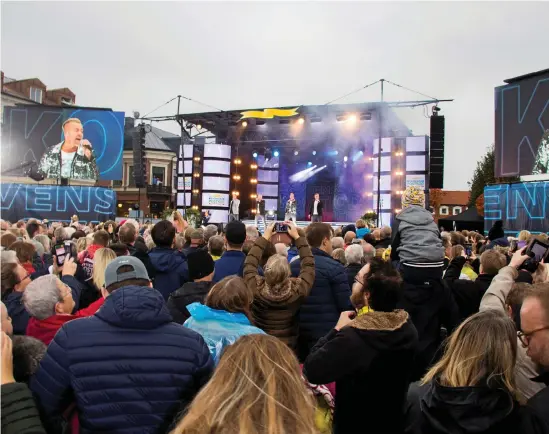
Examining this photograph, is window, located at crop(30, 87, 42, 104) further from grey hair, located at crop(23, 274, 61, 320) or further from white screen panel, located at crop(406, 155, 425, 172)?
grey hair, located at crop(23, 274, 61, 320)

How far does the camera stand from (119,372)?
6.60ft

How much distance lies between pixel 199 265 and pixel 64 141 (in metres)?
Result: 22.6

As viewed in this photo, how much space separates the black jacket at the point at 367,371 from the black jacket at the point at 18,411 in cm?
123

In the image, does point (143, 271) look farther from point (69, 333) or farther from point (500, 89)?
point (500, 89)

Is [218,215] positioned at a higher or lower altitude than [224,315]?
higher

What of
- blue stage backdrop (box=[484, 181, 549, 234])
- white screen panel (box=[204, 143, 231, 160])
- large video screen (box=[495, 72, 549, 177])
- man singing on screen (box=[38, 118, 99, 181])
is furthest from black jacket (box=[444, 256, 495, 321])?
man singing on screen (box=[38, 118, 99, 181])

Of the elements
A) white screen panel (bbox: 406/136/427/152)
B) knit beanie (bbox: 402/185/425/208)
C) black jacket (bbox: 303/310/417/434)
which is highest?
white screen panel (bbox: 406/136/427/152)

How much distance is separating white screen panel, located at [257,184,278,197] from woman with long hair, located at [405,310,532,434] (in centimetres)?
2606

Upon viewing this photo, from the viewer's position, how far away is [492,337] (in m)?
1.88

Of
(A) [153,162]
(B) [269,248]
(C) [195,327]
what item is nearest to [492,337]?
(C) [195,327]

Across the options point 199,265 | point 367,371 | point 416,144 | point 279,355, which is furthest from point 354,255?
point 416,144

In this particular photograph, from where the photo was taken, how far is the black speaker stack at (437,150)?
17.9 m

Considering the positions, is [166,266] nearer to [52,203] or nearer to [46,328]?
[46,328]

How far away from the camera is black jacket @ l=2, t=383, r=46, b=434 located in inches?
66.2
